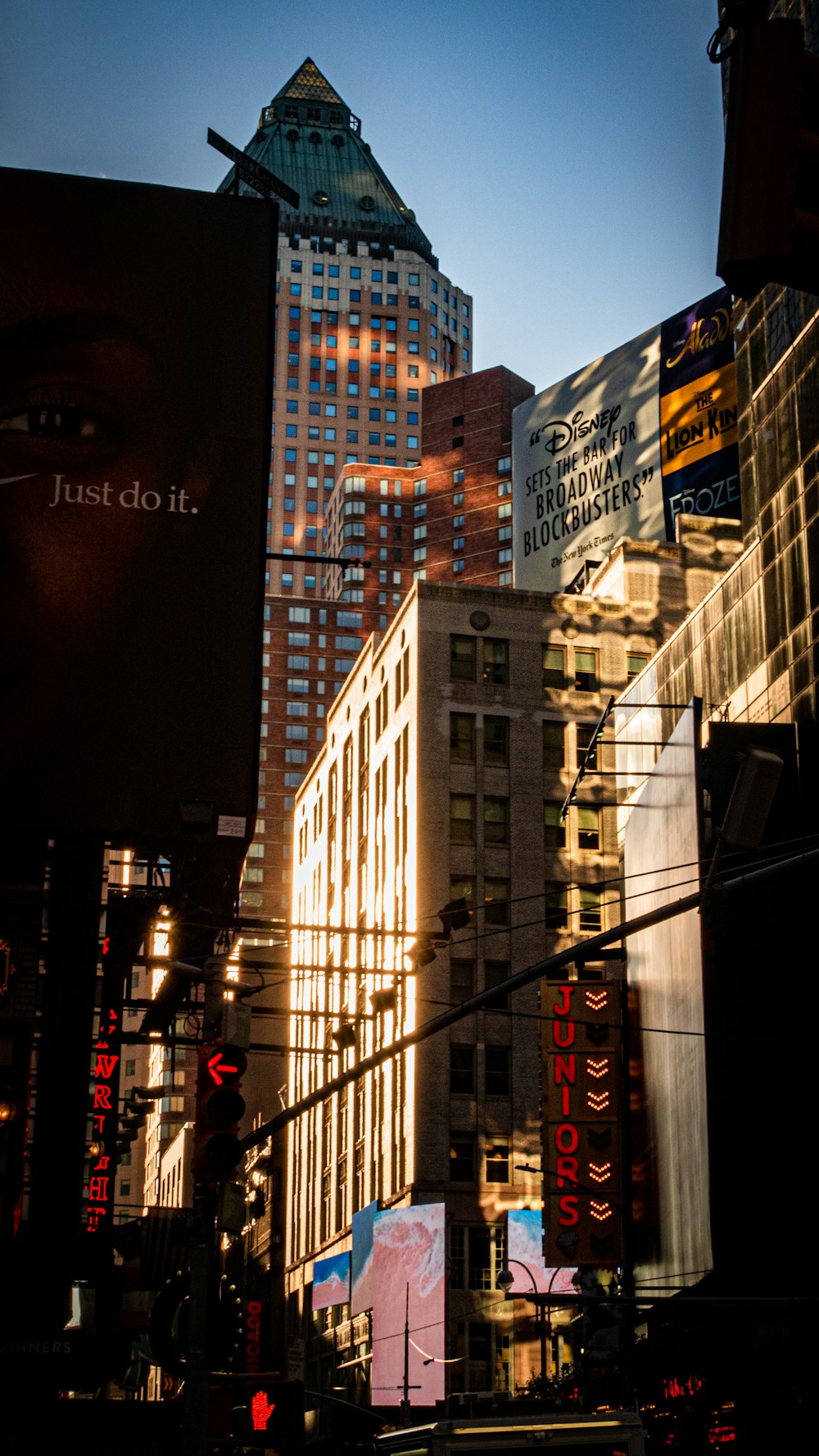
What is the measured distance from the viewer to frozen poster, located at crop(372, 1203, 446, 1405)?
76.1m

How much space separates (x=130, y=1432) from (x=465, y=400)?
156m

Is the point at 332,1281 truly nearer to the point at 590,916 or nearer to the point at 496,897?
the point at 496,897

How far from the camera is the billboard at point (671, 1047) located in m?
39.8

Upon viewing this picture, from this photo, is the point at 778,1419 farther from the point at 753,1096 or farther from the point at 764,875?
the point at 764,875

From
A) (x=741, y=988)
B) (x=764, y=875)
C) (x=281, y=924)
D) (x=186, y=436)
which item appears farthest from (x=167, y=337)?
(x=764, y=875)

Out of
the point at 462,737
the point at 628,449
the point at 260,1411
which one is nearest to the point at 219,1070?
the point at 260,1411

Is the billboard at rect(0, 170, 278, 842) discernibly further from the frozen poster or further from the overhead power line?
the frozen poster

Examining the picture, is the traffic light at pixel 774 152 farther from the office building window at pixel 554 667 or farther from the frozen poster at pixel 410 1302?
the office building window at pixel 554 667

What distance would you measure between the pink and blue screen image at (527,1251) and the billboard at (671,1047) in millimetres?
28934

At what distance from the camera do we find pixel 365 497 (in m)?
192

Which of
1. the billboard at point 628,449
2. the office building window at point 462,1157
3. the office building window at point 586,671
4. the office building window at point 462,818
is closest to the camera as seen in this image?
the billboard at point 628,449

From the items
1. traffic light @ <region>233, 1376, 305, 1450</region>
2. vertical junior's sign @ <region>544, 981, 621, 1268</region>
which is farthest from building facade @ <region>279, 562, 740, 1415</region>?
traffic light @ <region>233, 1376, 305, 1450</region>

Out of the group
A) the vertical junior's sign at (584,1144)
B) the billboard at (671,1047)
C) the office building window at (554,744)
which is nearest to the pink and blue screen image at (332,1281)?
the office building window at (554,744)

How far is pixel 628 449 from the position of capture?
290 ft
